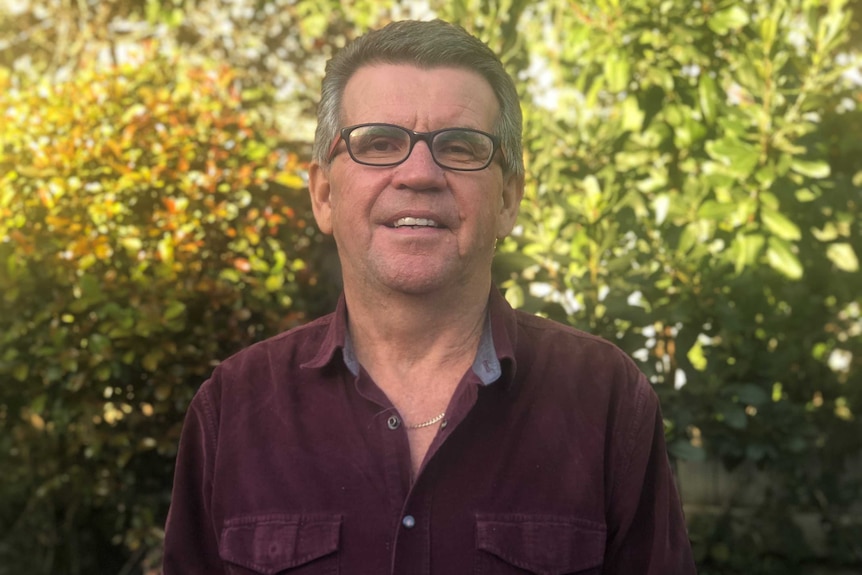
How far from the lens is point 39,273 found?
4238 mm

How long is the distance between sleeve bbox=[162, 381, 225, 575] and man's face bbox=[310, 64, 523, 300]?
0.47 meters

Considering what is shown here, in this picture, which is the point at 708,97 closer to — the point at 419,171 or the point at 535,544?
the point at 419,171

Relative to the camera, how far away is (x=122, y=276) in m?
4.16

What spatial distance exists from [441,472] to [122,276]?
2599 millimetres

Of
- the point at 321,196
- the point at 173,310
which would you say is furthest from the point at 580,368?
the point at 173,310

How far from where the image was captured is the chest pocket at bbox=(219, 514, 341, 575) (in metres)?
1.95

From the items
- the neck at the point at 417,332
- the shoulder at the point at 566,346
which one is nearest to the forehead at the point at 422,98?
the neck at the point at 417,332

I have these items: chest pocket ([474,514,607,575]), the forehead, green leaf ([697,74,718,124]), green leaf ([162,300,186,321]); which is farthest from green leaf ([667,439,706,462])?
green leaf ([162,300,186,321])

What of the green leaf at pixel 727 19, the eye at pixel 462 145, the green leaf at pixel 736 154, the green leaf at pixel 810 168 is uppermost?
the green leaf at pixel 727 19

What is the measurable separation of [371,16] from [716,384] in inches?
119

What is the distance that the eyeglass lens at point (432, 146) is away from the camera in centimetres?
201

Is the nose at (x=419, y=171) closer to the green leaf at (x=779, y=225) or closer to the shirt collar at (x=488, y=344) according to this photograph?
the shirt collar at (x=488, y=344)

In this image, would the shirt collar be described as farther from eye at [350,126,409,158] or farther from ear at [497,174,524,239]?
eye at [350,126,409,158]

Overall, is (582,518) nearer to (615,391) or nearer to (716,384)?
(615,391)
